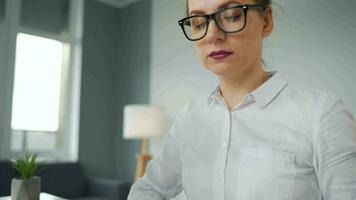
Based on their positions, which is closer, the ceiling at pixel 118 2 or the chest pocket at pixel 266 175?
the chest pocket at pixel 266 175

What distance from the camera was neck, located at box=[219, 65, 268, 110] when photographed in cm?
75

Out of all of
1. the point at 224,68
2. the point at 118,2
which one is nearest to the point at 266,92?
the point at 224,68

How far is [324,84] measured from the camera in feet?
8.03

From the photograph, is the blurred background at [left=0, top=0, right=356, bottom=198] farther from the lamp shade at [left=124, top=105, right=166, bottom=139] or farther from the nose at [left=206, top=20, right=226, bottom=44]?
the nose at [left=206, top=20, right=226, bottom=44]

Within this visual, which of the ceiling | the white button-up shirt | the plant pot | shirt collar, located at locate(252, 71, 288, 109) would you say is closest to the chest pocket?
the white button-up shirt

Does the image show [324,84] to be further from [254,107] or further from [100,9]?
[100,9]

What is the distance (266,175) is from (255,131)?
106 mm

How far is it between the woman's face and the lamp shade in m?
2.53

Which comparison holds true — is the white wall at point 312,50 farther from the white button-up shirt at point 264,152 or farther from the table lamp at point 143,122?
the white button-up shirt at point 264,152

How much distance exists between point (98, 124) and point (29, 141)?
83 centimetres

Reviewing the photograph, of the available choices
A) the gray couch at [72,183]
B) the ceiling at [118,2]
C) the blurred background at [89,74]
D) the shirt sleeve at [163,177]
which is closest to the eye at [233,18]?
the shirt sleeve at [163,177]

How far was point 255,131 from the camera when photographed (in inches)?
29.3

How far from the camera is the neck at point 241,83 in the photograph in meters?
0.75

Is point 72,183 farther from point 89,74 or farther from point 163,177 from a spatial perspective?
point 163,177
